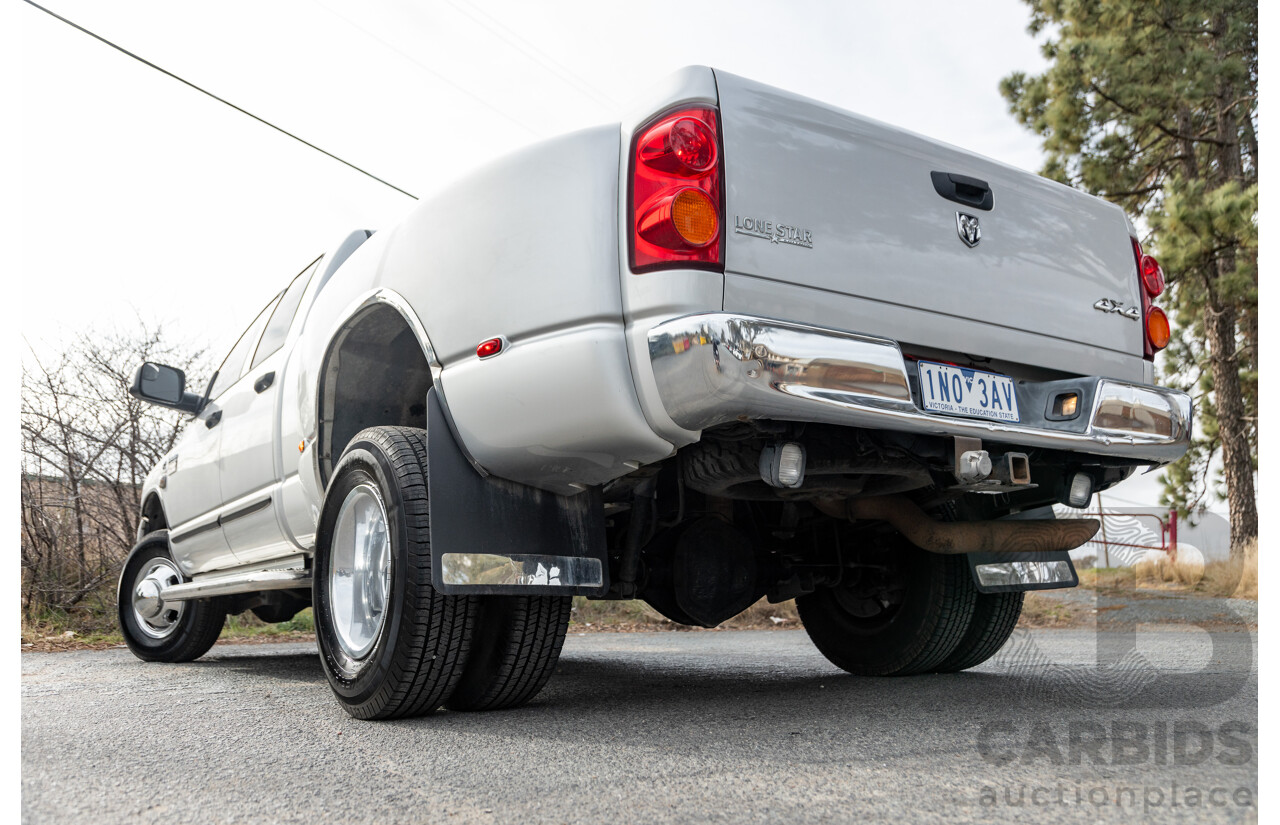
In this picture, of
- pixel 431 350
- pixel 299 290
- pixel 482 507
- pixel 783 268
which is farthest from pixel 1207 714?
pixel 299 290

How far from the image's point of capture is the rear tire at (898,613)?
12.5 ft

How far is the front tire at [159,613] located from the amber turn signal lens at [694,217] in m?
4.06

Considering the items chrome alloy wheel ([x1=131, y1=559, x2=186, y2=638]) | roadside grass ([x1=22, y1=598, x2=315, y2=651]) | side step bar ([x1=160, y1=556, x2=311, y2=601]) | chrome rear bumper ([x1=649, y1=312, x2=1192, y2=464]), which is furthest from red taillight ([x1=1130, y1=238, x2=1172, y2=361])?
roadside grass ([x1=22, y1=598, x2=315, y2=651])

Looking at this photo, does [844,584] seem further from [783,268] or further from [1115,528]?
[783,268]

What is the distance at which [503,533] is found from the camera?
285 cm

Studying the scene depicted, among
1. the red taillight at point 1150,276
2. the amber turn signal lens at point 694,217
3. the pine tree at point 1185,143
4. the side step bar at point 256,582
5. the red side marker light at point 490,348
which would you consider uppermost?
the pine tree at point 1185,143

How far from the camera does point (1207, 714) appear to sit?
278 centimetres

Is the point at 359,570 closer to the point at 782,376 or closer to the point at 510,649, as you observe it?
the point at 510,649

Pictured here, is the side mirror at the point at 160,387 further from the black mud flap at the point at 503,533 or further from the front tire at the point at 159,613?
the black mud flap at the point at 503,533

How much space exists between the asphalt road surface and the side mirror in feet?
4.98

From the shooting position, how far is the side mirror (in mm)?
4914

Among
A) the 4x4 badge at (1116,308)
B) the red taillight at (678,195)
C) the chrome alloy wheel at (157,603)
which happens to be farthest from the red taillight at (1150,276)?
the chrome alloy wheel at (157,603)

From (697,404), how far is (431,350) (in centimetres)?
110

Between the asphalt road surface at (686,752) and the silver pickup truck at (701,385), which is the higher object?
the silver pickup truck at (701,385)
